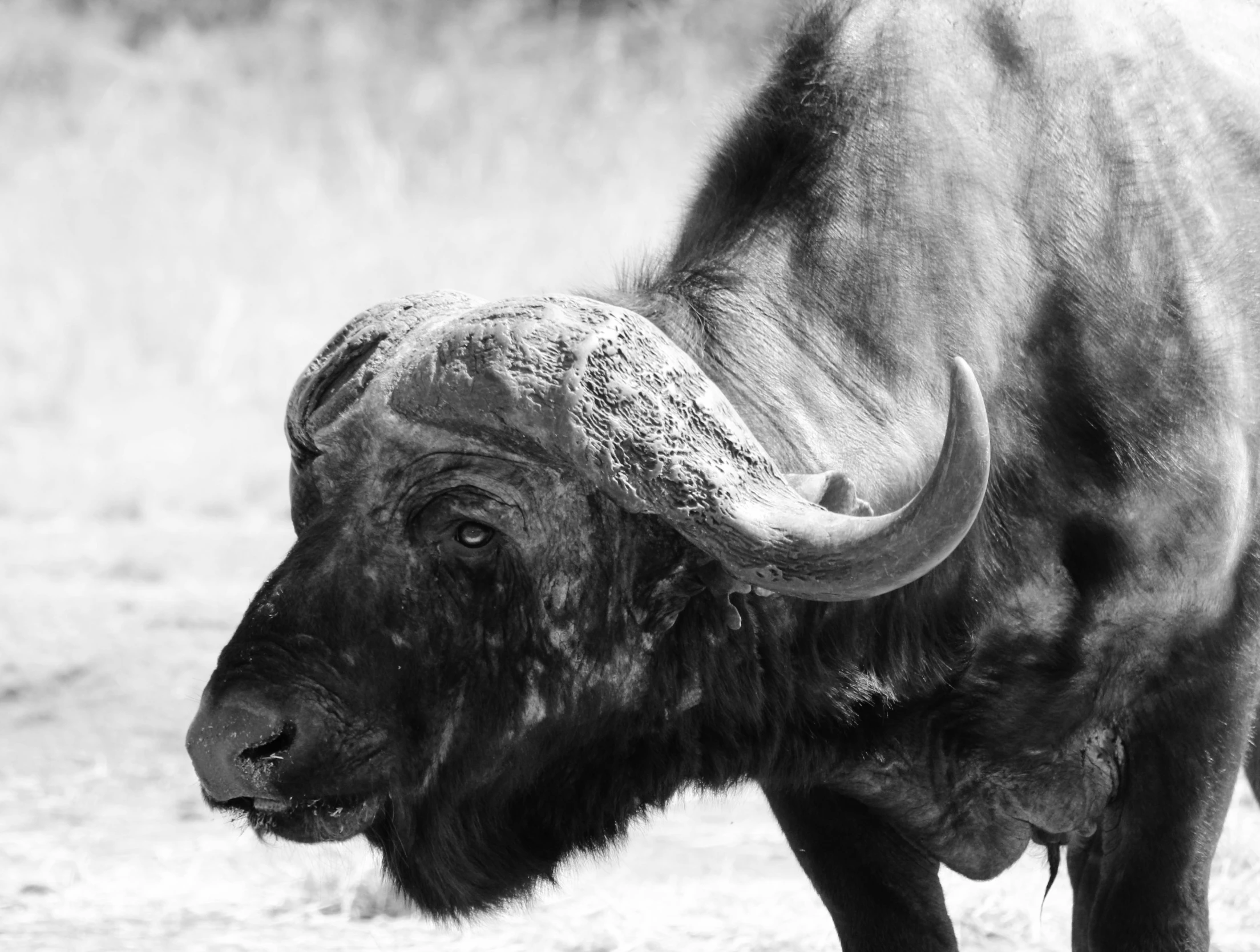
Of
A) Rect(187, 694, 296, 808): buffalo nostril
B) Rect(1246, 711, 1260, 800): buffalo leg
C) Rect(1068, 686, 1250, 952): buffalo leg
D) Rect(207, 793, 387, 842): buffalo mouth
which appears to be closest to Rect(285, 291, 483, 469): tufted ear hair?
Rect(187, 694, 296, 808): buffalo nostril

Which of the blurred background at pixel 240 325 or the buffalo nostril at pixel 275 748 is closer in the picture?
the buffalo nostril at pixel 275 748

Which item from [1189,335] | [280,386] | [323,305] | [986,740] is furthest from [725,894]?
[323,305]

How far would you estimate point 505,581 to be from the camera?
3.35 metres

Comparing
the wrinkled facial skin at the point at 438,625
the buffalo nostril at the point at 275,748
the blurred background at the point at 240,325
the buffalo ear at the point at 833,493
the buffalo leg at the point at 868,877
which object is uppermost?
the buffalo ear at the point at 833,493

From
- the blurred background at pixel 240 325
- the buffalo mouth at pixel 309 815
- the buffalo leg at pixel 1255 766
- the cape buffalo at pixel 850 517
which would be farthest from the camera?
the blurred background at pixel 240 325

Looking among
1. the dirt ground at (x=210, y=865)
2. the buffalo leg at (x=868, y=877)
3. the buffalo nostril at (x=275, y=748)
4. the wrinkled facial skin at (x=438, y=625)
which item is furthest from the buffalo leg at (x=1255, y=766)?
the buffalo nostril at (x=275, y=748)

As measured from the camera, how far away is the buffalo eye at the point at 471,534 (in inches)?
131

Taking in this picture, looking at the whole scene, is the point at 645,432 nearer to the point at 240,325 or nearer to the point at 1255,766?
the point at 1255,766

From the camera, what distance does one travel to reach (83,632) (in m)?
7.89

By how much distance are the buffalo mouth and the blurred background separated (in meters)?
0.79

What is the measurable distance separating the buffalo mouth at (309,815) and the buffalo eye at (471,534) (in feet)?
1.55

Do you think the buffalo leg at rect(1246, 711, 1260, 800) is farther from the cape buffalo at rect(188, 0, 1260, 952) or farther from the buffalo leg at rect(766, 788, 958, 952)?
the buffalo leg at rect(766, 788, 958, 952)

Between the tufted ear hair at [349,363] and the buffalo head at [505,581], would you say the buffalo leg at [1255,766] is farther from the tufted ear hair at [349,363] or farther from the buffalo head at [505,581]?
the tufted ear hair at [349,363]

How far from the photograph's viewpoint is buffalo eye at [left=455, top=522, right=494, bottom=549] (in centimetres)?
333
